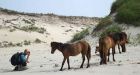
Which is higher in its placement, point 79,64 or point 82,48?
point 82,48

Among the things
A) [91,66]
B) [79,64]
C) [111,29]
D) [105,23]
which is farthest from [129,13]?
[91,66]

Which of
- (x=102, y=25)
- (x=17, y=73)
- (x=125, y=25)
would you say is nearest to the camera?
(x=17, y=73)

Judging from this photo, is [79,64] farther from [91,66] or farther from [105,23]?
[105,23]

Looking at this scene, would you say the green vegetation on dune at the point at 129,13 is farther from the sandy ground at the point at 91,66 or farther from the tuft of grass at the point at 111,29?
the sandy ground at the point at 91,66

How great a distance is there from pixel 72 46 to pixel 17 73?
8.31 ft

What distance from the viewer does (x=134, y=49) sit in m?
24.7

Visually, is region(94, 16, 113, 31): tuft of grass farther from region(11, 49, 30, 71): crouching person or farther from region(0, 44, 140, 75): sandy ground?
region(11, 49, 30, 71): crouching person

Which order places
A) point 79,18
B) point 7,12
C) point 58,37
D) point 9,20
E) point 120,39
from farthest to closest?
point 79,18 < point 7,12 < point 9,20 < point 58,37 < point 120,39

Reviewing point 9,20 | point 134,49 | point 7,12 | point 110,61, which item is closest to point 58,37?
point 9,20

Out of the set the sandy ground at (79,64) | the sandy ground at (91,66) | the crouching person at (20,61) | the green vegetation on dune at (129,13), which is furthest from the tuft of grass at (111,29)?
the crouching person at (20,61)

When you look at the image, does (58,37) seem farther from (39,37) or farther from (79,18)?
(79,18)

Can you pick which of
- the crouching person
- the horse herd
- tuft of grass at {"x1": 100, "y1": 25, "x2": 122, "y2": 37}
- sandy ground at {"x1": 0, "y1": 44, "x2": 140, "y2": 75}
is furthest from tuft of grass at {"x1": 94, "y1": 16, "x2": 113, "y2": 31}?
the crouching person

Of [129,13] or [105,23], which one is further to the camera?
[105,23]

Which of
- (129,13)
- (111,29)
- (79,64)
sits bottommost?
(79,64)
